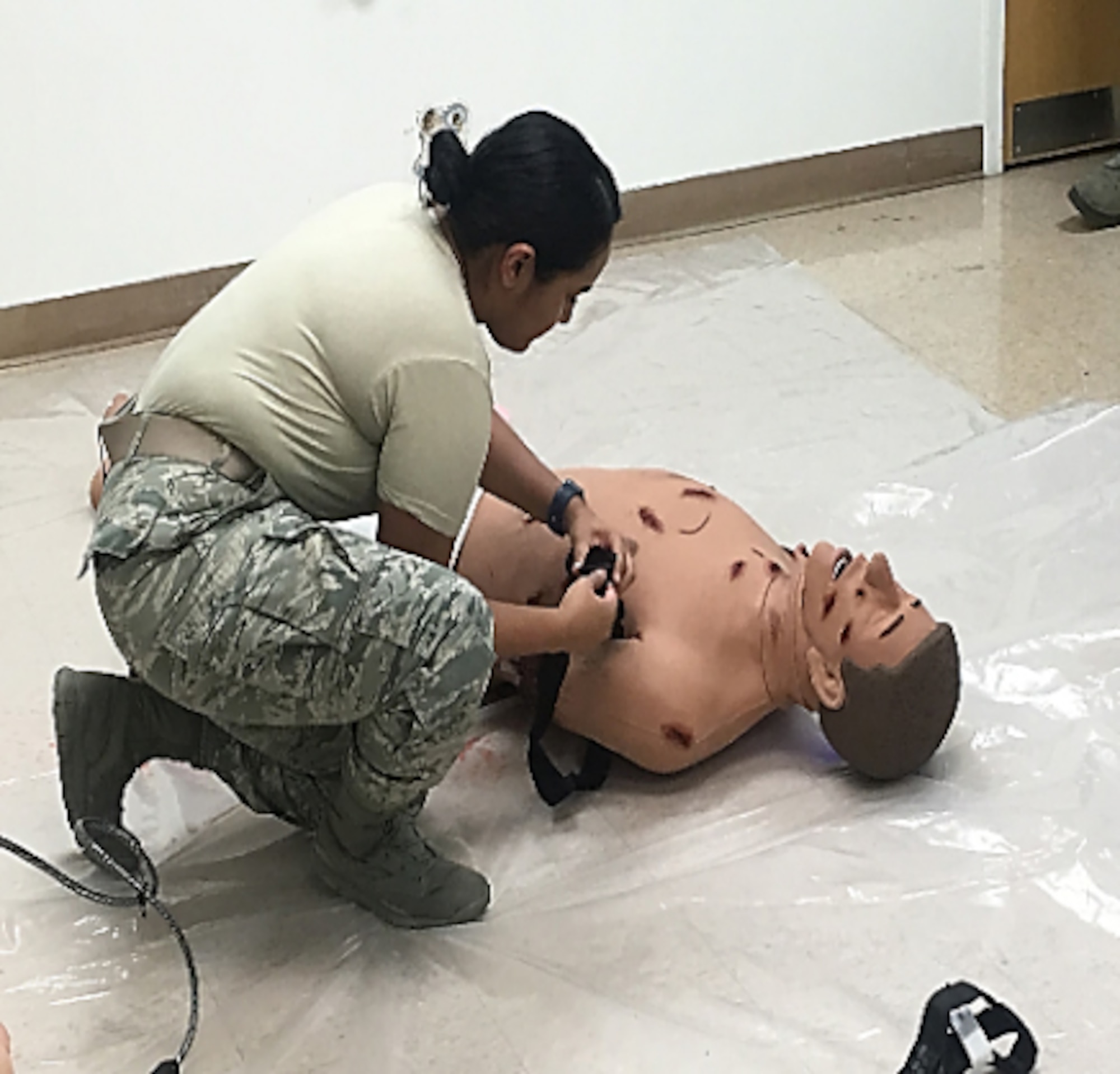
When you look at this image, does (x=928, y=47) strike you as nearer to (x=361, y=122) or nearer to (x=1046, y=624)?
(x=361, y=122)

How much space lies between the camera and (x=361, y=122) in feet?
8.38

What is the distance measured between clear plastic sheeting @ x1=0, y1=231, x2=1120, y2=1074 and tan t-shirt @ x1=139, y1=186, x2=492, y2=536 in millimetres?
363

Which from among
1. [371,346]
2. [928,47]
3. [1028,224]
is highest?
[371,346]

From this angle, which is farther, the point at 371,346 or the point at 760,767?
the point at 760,767

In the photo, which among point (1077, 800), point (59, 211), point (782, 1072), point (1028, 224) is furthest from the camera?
point (1028, 224)

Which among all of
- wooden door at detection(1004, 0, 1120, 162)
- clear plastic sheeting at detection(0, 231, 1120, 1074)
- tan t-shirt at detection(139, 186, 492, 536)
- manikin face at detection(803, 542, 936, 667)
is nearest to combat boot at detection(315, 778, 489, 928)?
clear plastic sheeting at detection(0, 231, 1120, 1074)

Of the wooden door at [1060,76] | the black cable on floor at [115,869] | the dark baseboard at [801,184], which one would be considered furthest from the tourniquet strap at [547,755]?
the wooden door at [1060,76]

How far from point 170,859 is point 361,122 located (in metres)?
1.43

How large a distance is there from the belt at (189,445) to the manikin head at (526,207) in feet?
0.76

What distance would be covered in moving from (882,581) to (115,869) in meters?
0.72

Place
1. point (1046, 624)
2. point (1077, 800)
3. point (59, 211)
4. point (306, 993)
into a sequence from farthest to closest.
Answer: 1. point (59, 211)
2. point (1046, 624)
3. point (1077, 800)
4. point (306, 993)

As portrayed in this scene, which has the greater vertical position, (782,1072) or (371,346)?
(371,346)

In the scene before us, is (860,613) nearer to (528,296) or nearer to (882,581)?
(882,581)

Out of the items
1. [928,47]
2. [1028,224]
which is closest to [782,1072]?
[1028,224]
